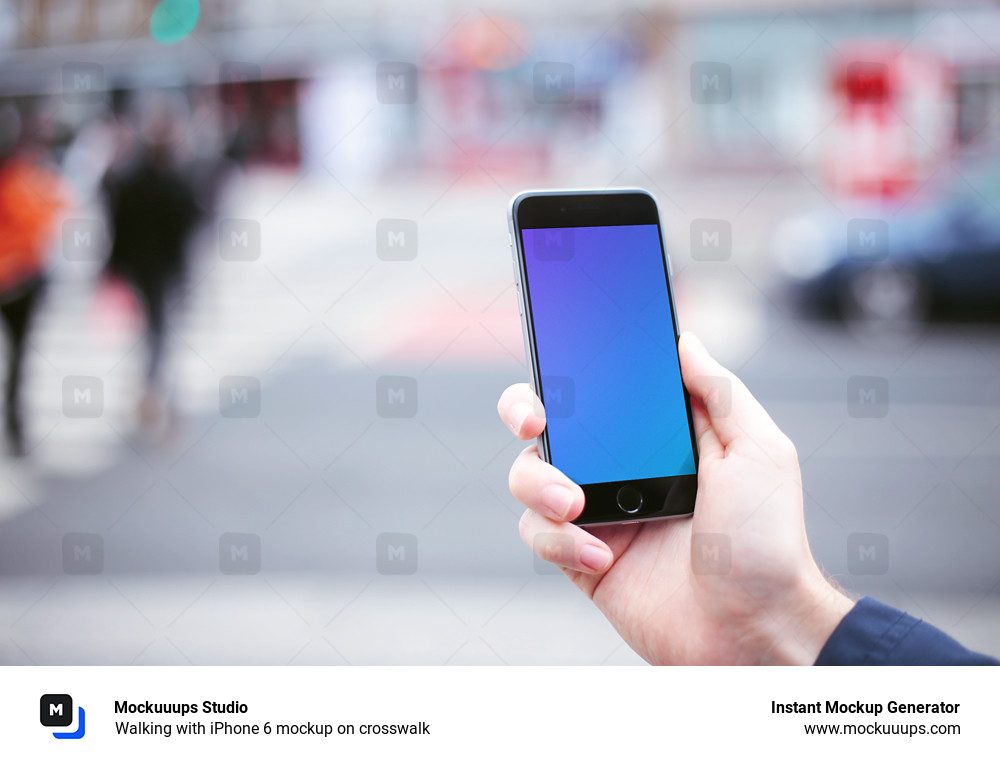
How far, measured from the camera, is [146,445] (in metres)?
3.35

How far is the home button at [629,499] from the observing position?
99cm

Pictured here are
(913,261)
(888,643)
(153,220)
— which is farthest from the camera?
(913,261)

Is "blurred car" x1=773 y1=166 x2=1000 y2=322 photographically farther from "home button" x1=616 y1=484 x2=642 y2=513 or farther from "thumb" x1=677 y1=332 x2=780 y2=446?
"home button" x1=616 y1=484 x2=642 y2=513

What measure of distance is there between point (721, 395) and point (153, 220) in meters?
2.98

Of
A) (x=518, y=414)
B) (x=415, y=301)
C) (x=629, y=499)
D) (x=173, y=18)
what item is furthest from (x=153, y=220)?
(x=629, y=499)

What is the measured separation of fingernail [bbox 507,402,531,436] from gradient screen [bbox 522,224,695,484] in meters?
0.03

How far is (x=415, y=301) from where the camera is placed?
581 cm

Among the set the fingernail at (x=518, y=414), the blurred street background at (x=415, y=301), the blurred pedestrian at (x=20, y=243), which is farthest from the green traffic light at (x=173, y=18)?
the fingernail at (x=518, y=414)

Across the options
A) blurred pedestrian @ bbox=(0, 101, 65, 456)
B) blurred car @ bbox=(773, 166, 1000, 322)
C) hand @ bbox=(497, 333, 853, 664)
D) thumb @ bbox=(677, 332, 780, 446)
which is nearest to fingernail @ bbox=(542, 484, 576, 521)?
hand @ bbox=(497, 333, 853, 664)

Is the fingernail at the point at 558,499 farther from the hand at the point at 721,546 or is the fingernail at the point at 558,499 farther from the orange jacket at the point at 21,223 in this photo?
the orange jacket at the point at 21,223

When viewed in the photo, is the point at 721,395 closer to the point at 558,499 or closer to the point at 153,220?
the point at 558,499

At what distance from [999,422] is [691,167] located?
276cm
